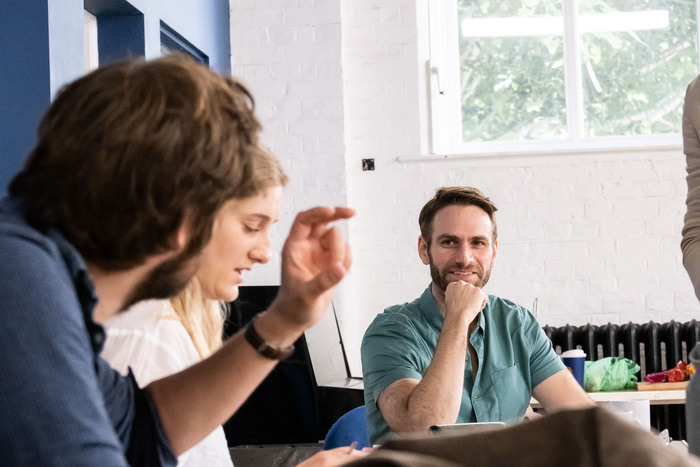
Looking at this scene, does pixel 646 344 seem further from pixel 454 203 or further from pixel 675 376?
pixel 454 203

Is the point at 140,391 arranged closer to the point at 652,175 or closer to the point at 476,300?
the point at 476,300

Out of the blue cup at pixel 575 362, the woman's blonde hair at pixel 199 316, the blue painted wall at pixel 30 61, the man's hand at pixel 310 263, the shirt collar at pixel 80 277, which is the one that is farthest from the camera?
the blue cup at pixel 575 362

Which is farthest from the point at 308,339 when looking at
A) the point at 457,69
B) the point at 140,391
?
the point at 140,391

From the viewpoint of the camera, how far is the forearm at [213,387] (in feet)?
3.36

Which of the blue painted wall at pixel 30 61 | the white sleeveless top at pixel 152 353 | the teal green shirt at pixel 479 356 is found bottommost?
the teal green shirt at pixel 479 356

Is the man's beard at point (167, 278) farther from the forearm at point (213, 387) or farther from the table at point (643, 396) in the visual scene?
the table at point (643, 396)

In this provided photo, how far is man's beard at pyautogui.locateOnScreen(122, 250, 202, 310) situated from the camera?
2.74 feet

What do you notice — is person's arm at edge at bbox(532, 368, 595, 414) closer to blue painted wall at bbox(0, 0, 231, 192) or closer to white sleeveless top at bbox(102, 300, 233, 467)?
white sleeveless top at bbox(102, 300, 233, 467)

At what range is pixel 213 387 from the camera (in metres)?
1.04

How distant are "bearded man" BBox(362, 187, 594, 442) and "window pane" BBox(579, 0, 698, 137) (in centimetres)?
290

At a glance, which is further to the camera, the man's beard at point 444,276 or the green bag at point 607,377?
the green bag at point 607,377

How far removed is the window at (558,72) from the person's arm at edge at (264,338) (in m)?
4.06

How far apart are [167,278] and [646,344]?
4123 mm

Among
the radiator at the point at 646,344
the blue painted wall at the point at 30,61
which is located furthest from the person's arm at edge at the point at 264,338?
the radiator at the point at 646,344
